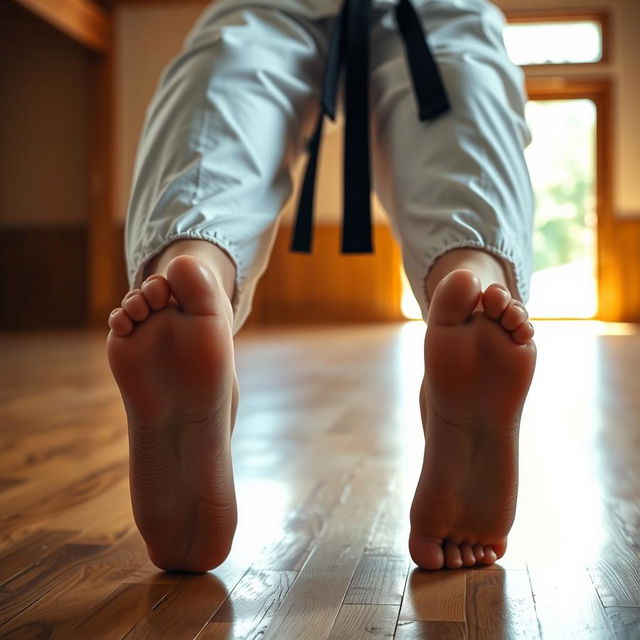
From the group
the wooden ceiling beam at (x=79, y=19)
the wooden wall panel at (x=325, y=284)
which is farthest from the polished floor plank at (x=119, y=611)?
the wooden wall panel at (x=325, y=284)

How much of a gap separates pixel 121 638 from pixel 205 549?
0.50 ft

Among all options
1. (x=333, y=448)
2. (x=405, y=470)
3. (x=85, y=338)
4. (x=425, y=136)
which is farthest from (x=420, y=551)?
(x=85, y=338)

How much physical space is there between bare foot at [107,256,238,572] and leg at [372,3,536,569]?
0.18 metres

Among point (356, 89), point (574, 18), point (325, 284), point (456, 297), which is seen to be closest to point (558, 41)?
point (574, 18)

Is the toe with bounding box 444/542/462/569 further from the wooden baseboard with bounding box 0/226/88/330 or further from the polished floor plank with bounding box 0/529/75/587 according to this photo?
the wooden baseboard with bounding box 0/226/88/330

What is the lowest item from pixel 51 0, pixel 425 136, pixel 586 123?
pixel 425 136

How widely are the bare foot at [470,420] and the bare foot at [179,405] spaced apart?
0.17 m

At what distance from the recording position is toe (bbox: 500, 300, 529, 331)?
81 cm

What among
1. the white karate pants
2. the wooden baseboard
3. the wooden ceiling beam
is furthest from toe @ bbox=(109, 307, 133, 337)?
the wooden baseboard

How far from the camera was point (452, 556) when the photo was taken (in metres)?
0.89

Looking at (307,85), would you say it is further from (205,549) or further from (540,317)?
(540,317)

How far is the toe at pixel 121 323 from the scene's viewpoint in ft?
2.62

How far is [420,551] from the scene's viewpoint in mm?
882

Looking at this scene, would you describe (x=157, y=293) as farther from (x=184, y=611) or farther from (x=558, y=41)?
(x=558, y=41)
